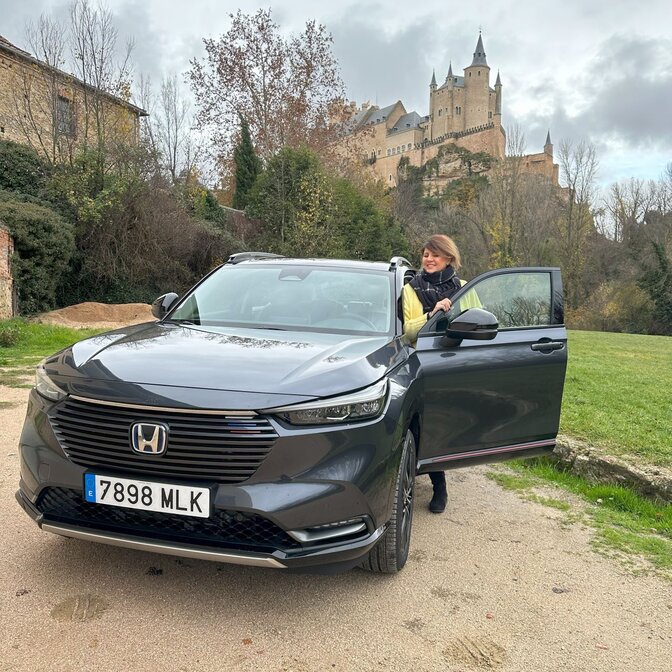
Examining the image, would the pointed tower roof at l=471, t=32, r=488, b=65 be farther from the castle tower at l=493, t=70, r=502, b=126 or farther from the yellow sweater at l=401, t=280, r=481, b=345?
the yellow sweater at l=401, t=280, r=481, b=345

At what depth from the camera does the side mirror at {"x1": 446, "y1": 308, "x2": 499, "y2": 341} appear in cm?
343

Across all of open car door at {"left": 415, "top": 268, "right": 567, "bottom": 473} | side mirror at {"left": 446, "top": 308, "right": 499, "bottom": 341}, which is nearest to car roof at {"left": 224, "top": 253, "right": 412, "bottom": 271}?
open car door at {"left": 415, "top": 268, "right": 567, "bottom": 473}

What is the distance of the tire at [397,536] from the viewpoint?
293cm

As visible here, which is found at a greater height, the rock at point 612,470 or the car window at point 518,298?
the car window at point 518,298

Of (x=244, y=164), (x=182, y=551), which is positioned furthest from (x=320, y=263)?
(x=244, y=164)

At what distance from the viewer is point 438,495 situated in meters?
4.18

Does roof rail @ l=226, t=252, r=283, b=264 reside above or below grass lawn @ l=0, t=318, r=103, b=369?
above

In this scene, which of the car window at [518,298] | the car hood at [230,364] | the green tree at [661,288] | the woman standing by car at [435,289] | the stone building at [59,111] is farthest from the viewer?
the green tree at [661,288]

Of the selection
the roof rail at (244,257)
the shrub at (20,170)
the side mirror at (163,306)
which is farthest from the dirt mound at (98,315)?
the side mirror at (163,306)

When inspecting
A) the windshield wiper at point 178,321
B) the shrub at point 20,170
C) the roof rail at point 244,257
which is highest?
the shrub at point 20,170

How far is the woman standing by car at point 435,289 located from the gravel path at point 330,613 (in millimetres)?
631

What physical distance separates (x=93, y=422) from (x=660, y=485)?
4.06 metres

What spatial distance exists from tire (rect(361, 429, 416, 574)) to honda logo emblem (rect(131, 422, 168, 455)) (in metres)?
1.11

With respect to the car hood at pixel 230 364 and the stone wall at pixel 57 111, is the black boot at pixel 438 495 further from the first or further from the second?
the stone wall at pixel 57 111
